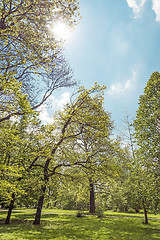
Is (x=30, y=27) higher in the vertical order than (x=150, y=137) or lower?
higher

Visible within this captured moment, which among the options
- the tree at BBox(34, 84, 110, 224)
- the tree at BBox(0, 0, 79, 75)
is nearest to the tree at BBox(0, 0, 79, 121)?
the tree at BBox(0, 0, 79, 75)

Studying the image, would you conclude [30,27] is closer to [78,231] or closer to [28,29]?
[28,29]

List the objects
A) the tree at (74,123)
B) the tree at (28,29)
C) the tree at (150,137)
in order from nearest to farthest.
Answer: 1. the tree at (28,29)
2. the tree at (150,137)
3. the tree at (74,123)

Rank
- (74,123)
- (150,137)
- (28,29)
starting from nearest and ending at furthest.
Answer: (28,29), (150,137), (74,123)

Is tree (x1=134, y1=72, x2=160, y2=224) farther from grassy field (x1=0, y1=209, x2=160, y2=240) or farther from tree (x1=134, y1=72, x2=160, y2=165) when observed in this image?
grassy field (x1=0, y1=209, x2=160, y2=240)

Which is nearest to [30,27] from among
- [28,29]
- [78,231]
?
[28,29]

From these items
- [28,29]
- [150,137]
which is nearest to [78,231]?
[150,137]

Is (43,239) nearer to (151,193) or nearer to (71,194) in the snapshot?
(151,193)

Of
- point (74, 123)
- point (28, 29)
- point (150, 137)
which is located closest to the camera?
A: point (28, 29)

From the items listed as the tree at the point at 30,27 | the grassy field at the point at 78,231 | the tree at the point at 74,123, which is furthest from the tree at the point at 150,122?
the tree at the point at 30,27

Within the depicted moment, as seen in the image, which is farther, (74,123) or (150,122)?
(74,123)

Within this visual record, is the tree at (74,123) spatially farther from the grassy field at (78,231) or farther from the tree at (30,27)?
the tree at (30,27)

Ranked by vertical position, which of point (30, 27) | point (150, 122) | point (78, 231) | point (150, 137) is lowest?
point (78, 231)

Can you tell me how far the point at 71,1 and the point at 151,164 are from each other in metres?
12.8
